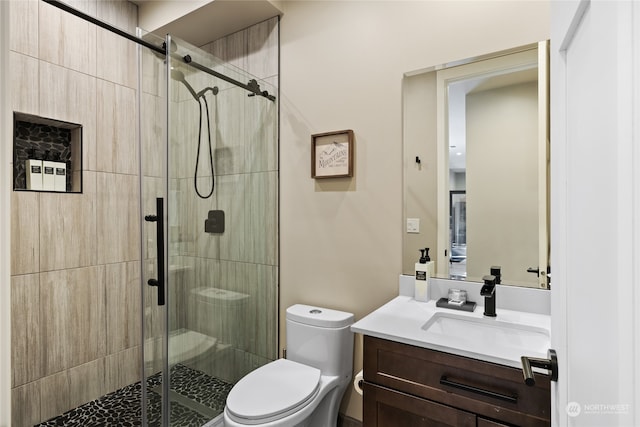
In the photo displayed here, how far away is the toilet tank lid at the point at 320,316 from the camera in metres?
1.83

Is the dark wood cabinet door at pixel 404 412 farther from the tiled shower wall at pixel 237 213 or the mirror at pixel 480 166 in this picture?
the tiled shower wall at pixel 237 213

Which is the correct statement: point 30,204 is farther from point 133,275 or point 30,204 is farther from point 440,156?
point 440,156

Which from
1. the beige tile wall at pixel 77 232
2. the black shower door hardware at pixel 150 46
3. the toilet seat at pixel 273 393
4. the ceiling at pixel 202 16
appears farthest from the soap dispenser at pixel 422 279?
the beige tile wall at pixel 77 232

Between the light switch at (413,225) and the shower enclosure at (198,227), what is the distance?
0.93 metres

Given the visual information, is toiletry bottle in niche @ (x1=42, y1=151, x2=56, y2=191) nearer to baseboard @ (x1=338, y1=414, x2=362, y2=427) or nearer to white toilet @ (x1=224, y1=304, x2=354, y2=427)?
white toilet @ (x1=224, y1=304, x2=354, y2=427)

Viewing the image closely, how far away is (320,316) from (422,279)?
1.94ft

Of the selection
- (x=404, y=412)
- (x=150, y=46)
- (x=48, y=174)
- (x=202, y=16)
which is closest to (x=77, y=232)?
(x=48, y=174)

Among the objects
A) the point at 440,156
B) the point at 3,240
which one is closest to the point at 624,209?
the point at 3,240

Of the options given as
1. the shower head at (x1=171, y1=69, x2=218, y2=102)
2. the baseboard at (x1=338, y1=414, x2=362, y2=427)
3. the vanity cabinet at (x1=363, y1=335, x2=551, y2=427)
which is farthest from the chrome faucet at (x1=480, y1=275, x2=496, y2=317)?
the shower head at (x1=171, y1=69, x2=218, y2=102)

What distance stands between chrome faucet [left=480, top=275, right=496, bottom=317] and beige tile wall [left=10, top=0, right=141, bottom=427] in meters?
2.28

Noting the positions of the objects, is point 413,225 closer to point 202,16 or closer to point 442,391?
point 442,391

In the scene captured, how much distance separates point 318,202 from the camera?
2086 millimetres

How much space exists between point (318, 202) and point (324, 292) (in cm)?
55

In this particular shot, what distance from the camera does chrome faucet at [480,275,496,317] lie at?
143 centimetres
